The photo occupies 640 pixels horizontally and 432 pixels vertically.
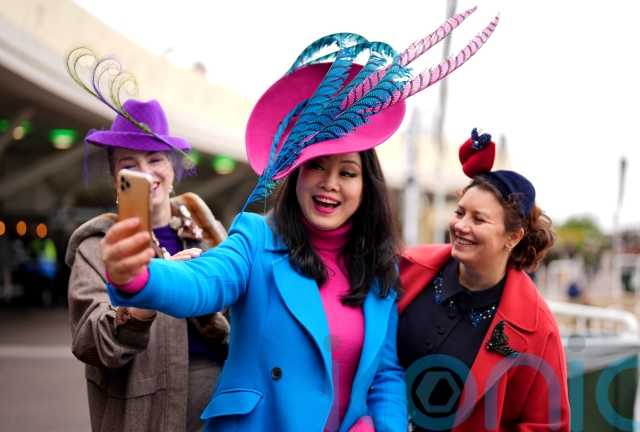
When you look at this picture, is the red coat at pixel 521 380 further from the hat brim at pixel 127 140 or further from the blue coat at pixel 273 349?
the hat brim at pixel 127 140

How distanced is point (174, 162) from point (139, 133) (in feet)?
0.75

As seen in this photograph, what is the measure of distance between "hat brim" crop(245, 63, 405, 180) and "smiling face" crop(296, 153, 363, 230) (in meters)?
0.10

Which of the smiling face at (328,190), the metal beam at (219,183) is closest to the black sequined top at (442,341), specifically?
the smiling face at (328,190)

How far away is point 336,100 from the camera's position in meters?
1.81

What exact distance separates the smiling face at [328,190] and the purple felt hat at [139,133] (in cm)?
53

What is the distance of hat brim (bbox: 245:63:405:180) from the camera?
1.94 meters

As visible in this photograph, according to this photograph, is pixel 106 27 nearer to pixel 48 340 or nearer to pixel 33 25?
pixel 33 25

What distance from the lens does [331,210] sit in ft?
6.26

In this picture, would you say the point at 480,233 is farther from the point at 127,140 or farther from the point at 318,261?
the point at 127,140

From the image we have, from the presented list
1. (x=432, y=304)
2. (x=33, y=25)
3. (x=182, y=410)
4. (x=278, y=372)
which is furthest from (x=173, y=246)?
(x=33, y=25)

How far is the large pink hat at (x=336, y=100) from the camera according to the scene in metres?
1.80

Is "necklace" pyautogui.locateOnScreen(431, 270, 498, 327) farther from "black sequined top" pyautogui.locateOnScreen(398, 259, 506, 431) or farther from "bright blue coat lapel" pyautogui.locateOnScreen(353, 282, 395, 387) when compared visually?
"bright blue coat lapel" pyautogui.locateOnScreen(353, 282, 395, 387)

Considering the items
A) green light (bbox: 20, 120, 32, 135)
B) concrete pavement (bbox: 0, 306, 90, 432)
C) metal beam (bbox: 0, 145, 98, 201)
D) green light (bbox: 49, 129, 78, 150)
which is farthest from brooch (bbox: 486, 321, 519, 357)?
metal beam (bbox: 0, 145, 98, 201)

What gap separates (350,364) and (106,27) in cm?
854
